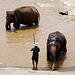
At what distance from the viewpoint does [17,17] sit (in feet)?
40.3

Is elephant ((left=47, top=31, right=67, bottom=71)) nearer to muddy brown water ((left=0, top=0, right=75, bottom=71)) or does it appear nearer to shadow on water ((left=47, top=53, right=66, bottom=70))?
shadow on water ((left=47, top=53, right=66, bottom=70))

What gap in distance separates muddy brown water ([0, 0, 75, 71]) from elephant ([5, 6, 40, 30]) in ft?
1.10

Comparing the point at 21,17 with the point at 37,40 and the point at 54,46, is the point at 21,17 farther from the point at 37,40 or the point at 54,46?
the point at 54,46

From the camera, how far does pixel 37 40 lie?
10414 mm

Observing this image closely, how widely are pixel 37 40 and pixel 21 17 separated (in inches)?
99.2

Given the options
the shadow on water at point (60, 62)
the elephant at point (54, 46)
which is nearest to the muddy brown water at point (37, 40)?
the shadow on water at point (60, 62)

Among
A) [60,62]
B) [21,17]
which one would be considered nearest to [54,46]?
[60,62]

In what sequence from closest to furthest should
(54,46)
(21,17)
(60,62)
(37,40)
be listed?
(54,46)
(60,62)
(37,40)
(21,17)

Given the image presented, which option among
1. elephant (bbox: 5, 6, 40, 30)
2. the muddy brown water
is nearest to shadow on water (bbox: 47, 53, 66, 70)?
the muddy brown water

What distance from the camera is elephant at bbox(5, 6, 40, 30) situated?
477 inches

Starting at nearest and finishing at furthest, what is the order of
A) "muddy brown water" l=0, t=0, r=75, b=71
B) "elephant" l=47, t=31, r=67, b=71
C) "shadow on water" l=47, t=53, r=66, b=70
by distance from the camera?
1. "elephant" l=47, t=31, r=67, b=71
2. "shadow on water" l=47, t=53, r=66, b=70
3. "muddy brown water" l=0, t=0, r=75, b=71

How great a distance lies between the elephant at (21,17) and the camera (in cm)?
1212

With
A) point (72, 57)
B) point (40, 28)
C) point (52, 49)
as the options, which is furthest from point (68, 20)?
point (52, 49)

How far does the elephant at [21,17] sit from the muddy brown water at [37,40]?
336 millimetres
